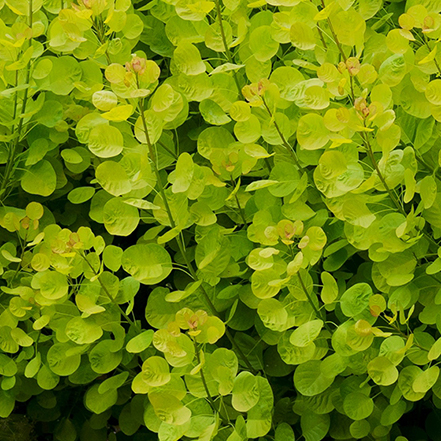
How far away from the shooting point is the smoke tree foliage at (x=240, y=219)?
37.2 inches

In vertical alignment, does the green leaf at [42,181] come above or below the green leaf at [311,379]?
above

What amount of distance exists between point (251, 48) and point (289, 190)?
0.23 metres

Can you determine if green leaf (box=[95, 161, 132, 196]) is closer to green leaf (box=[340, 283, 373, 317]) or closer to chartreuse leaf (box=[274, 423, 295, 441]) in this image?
green leaf (box=[340, 283, 373, 317])

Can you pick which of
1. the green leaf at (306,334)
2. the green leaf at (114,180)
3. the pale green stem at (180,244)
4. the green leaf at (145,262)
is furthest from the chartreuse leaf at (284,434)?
the green leaf at (114,180)

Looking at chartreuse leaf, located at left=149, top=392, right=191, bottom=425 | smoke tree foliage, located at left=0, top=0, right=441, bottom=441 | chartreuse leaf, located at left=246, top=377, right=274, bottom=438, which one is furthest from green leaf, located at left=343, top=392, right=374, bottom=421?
chartreuse leaf, located at left=149, top=392, right=191, bottom=425

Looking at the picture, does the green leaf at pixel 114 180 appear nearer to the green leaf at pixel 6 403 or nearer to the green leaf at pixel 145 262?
the green leaf at pixel 145 262

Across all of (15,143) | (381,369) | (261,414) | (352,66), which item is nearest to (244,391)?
(261,414)

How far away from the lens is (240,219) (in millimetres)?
1145

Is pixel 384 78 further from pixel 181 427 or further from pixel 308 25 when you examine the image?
pixel 181 427

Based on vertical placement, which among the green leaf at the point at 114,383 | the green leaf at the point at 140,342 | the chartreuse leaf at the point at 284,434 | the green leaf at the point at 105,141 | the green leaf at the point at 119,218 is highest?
the green leaf at the point at 105,141

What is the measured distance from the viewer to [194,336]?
2.98 ft

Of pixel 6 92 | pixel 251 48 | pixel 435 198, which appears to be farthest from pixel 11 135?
pixel 435 198

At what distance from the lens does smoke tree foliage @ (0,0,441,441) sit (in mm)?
946

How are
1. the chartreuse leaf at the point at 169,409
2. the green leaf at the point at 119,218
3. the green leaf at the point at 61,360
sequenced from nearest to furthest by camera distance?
1. the chartreuse leaf at the point at 169,409
2. the green leaf at the point at 119,218
3. the green leaf at the point at 61,360
